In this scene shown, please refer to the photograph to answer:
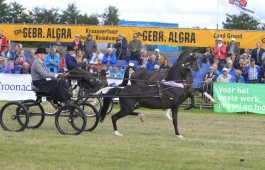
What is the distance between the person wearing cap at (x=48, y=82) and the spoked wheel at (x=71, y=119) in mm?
253

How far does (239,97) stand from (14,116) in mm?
9079

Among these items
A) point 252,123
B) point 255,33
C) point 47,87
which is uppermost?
point 255,33

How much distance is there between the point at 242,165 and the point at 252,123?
7514mm

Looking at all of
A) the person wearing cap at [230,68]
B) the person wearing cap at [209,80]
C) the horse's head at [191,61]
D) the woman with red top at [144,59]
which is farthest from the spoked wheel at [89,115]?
the woman with red top at [144,59]

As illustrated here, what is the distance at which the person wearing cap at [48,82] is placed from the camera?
13.9m

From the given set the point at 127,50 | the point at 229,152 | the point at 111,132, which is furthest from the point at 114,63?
the point at 229,152

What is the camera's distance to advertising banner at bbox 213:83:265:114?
67.7 ft

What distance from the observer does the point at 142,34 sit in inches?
1047

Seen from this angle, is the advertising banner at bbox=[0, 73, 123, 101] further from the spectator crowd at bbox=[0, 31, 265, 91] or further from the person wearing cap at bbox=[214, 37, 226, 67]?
the person wearing cap at bbox=[214, 37, 226, 67]

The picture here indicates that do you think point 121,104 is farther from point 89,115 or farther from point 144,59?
point 144,59

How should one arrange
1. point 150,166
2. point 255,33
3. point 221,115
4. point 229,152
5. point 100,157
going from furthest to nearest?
point 255,33 < point 221,115 < point 229,152 < point 100,157 < point 150,166

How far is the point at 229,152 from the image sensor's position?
12008mm

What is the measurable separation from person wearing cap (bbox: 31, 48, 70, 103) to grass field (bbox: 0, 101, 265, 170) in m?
0.87

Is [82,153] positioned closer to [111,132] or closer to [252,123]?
[111,132]
